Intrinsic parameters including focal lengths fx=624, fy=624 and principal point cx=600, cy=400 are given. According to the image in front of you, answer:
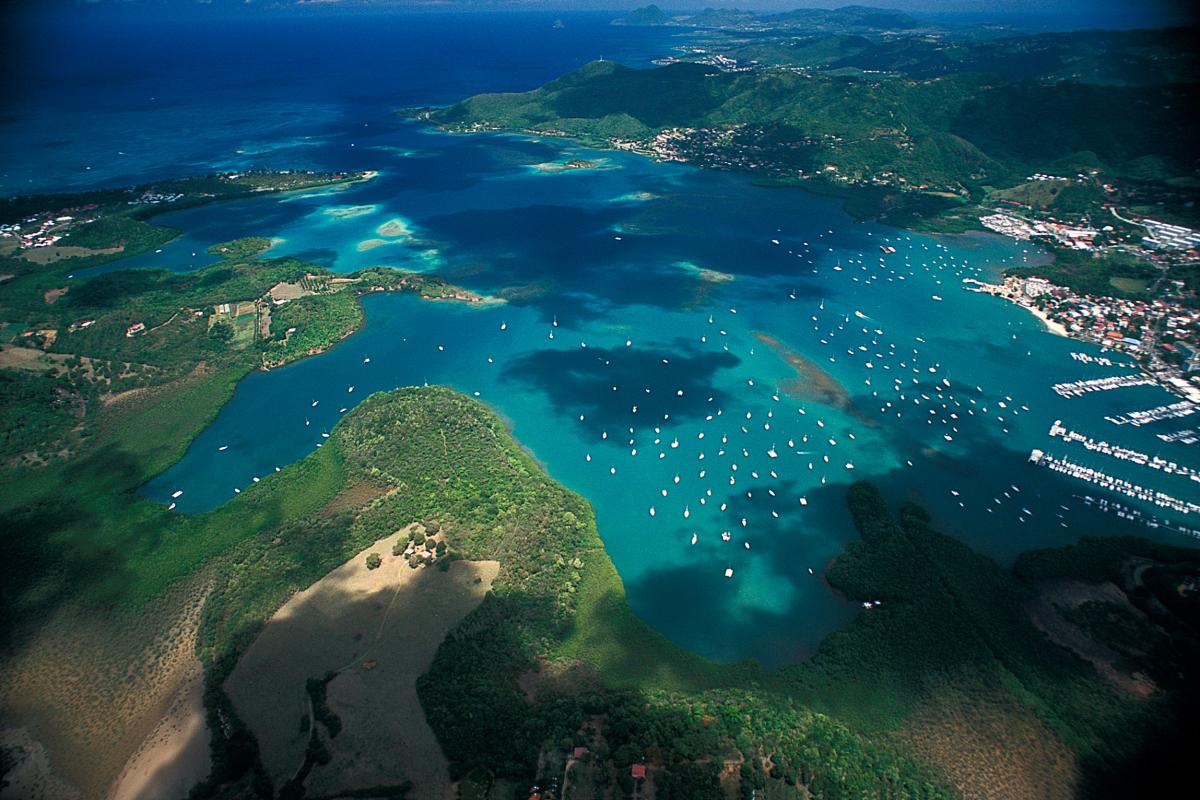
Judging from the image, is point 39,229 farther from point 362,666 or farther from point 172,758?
point 362,666

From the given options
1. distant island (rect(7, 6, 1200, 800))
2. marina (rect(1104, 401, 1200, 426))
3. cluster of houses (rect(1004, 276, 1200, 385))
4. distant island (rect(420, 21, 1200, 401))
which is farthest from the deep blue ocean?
distant island (rect(420, 21, 1200, 401))

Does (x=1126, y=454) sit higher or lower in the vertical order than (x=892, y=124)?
lower

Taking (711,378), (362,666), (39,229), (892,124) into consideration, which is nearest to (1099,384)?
(711,378)

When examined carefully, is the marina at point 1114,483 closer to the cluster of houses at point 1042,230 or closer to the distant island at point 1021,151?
the distant island at point 1021,151

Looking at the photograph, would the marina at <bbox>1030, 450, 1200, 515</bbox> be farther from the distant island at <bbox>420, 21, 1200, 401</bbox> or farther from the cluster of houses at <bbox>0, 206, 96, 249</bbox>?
the cluster of houses at <bbox>0, 206, 96, 249</bbox>

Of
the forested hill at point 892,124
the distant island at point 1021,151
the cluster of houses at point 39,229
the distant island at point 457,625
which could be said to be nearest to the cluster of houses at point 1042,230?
the distant island at point 1021,151

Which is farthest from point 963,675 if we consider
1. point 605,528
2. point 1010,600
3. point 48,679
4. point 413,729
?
point 48,679
